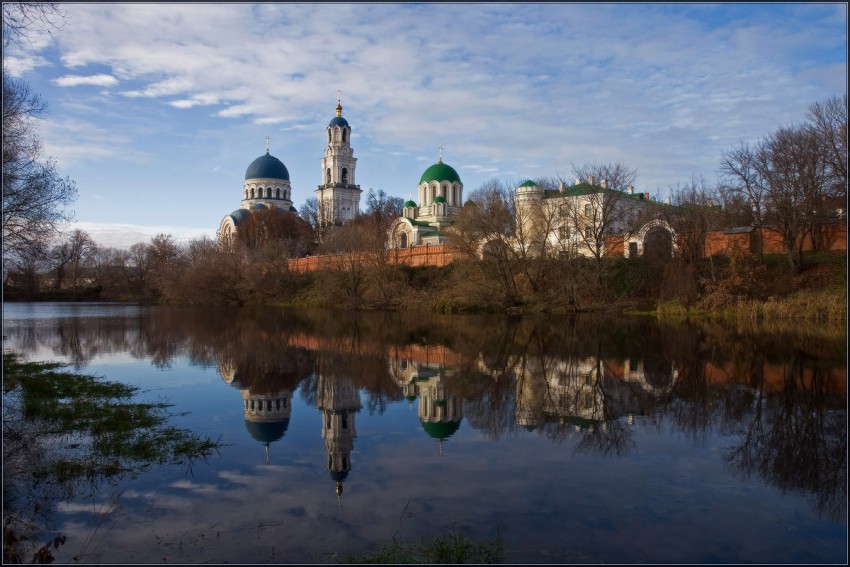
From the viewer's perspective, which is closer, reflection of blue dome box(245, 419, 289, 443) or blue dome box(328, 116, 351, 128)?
reflection of blue dome box(245, 419, 289, 443)

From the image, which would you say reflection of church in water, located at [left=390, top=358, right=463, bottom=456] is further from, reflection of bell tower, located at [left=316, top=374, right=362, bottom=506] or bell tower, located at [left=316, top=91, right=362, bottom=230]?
bell tower, located at [left=316, top=91, right=362, bottom=230]

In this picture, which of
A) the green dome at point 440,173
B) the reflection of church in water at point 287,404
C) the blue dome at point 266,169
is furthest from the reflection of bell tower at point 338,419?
the blue dome at point 266,169

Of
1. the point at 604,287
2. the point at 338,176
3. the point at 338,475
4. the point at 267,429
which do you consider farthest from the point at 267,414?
the point at 338,176

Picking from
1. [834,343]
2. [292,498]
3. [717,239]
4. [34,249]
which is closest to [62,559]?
[292,498]

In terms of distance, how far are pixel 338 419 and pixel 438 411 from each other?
1.62m

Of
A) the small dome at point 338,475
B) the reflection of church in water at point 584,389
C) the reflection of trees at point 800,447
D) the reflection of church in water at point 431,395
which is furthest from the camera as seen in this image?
the reflection of church in water at point 584,389

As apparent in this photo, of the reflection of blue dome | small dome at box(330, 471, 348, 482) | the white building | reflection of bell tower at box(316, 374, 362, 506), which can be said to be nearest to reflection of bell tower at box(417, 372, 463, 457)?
reflection of bell tower at box(316, 374, 362, 506)

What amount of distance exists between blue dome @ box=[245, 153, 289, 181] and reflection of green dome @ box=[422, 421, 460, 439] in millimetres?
79463

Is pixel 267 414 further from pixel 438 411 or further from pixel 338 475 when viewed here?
pixel 338 475

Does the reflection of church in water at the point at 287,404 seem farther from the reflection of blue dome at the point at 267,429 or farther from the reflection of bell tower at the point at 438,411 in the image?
the reflection of bell tower at the point at 438,411

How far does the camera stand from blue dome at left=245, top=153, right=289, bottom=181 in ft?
274

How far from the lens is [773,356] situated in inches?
570

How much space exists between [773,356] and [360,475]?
1207cm

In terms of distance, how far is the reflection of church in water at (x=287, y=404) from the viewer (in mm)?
7735
